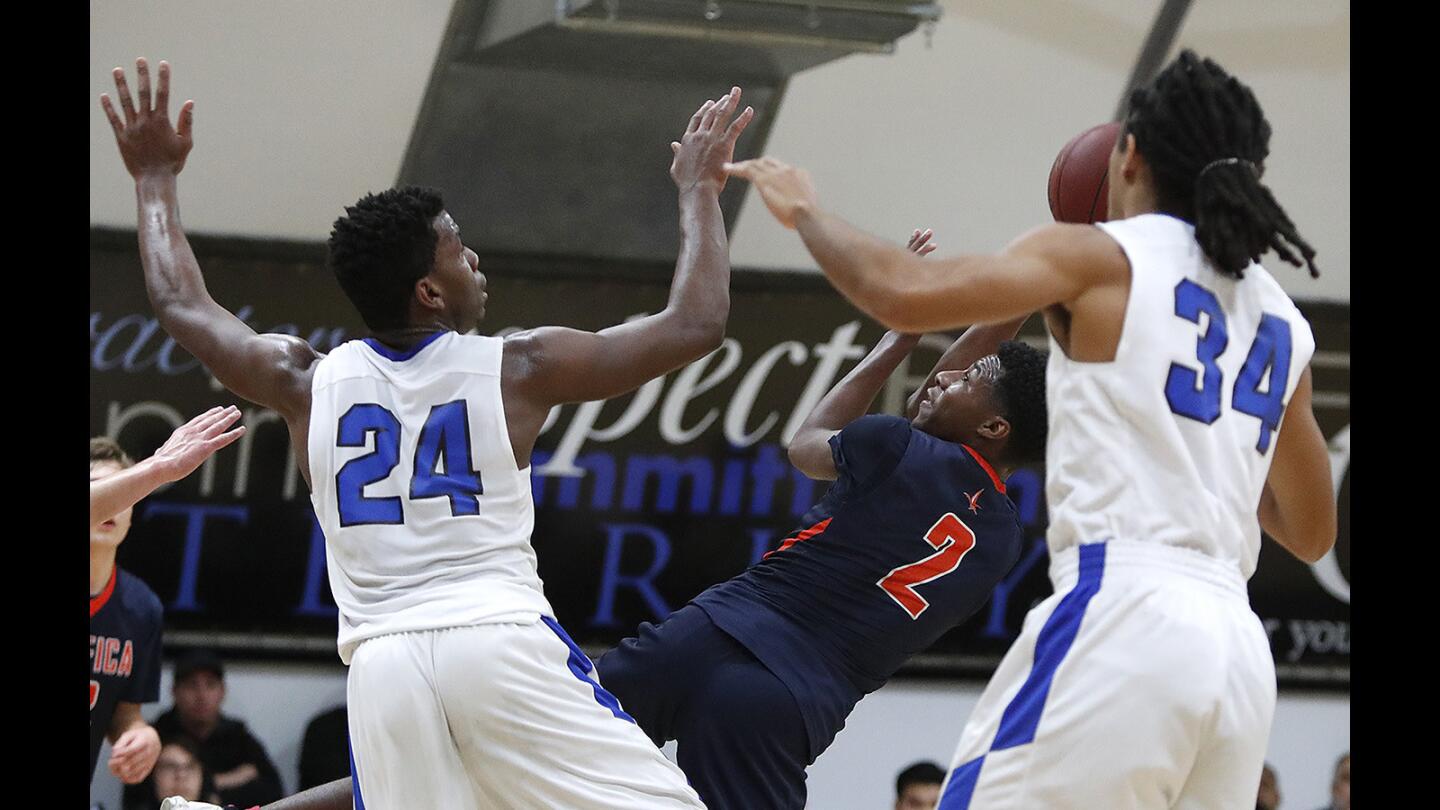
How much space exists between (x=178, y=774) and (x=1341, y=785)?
5772mm

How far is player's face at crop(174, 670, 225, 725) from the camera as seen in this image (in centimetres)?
862

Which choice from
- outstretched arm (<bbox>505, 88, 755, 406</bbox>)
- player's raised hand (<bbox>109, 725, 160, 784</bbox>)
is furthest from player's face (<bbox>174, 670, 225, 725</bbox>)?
Answer: outstretched arm (<bbox>505, 88, 755, 406</bbox>)

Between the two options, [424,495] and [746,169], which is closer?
[746,169]

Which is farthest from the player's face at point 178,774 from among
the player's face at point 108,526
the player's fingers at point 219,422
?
the player's fingers at point 219,422

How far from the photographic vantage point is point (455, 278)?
13.3 feet

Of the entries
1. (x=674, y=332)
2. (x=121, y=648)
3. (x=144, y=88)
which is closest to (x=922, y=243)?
(x=674, y=332)

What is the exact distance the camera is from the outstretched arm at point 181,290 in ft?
13.3

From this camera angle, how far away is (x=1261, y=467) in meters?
3.26

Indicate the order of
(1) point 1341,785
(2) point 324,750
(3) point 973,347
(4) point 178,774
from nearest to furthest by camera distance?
(3) point 973,347
(4) point 178,774
(2) point 324,750
(1) point 1341,785

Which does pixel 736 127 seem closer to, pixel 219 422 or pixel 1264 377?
pixel 1264 377
